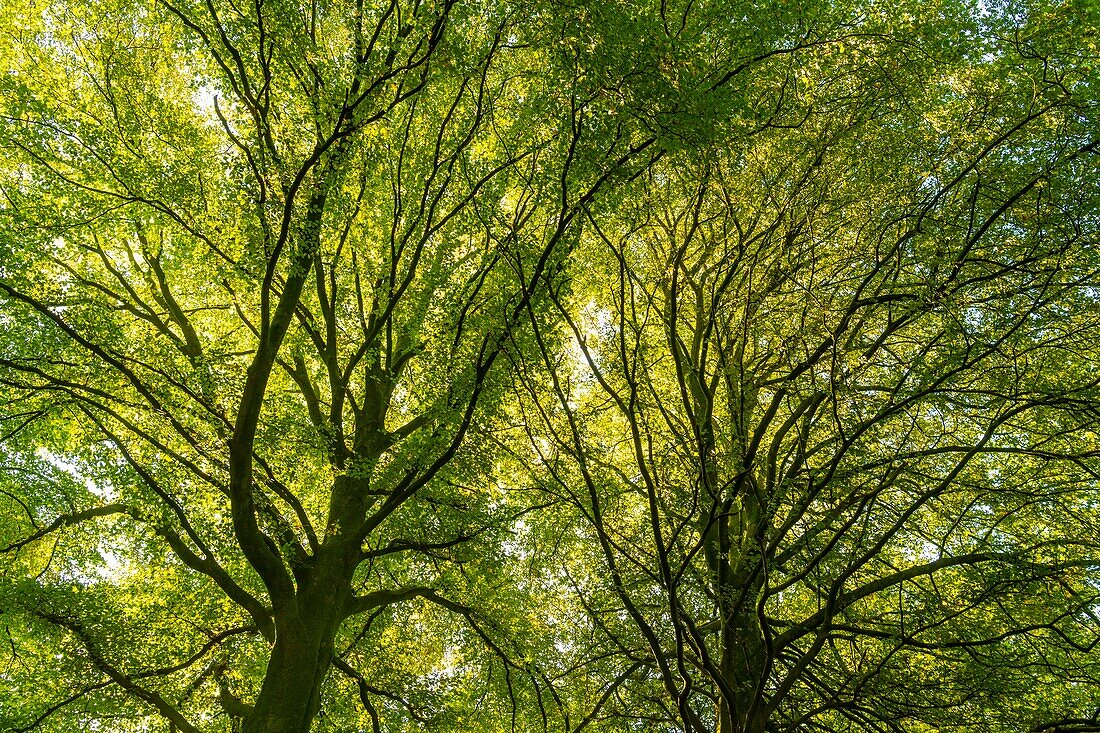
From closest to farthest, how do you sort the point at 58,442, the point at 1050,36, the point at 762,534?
the point at 1050,36
the point at 762,534
the point at 58,442

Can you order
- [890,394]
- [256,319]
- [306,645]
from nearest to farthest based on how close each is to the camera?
1. [890,394]
2. [306,645]
3. [256,319]

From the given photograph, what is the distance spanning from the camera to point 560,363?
6.29 m

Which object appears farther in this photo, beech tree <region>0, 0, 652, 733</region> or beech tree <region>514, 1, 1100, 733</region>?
beech tree <region>0, 0, 652, 733</region>

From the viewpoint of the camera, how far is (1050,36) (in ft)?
19.6

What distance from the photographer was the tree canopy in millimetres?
5672

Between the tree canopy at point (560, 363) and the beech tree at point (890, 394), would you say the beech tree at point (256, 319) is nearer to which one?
the tree canopy at point (560, 363)

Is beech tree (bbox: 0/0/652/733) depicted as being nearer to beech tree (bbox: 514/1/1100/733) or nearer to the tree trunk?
the tree trunk

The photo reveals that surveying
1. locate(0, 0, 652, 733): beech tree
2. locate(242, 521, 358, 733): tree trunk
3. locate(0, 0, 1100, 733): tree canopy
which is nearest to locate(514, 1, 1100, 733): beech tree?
locate(0, 0, 1100, 733): tree canopy

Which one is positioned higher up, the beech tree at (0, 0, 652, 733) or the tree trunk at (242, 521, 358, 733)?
the beech tree at (0, 0, 652, 733)

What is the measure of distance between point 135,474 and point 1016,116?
10.1 metres

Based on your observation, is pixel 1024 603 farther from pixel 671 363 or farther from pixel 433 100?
pixel 433 100

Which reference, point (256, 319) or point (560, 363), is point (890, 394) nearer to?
point (560, 363)

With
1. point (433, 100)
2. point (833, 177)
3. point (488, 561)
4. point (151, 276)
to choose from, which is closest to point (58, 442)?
point (151, 276)

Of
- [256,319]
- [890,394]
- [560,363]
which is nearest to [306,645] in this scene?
[560,363]
